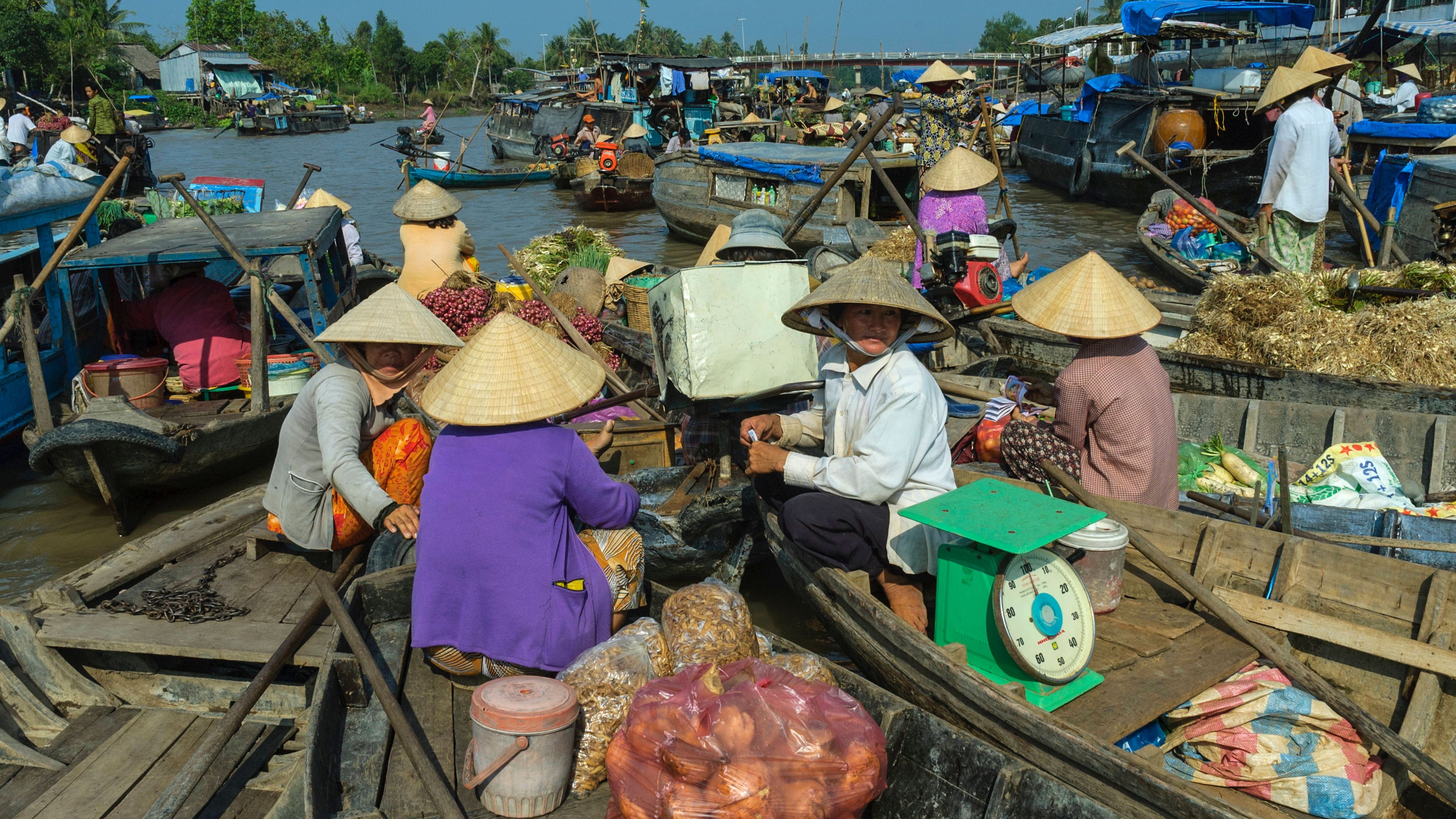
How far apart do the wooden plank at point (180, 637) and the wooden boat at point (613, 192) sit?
16.9 metres

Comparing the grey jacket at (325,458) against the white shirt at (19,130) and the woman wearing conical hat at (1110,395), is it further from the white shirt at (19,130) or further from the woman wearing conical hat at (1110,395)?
the white shirt at (19,130)

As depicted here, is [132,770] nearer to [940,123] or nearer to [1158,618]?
[1158,618]

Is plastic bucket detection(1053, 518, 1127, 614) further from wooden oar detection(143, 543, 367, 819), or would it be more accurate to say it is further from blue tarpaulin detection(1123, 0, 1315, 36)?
blue tarpaulin detection(1123, 0, 1315, 36)

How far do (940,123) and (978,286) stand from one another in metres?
5.53

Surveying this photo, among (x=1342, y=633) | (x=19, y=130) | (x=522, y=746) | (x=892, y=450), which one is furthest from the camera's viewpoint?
(x=19, y=130)

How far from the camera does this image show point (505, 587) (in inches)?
112

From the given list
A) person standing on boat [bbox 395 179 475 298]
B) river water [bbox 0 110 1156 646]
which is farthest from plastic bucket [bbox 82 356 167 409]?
person standing on boat [bbox 395 179 475 298]

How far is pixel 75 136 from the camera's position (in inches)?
567

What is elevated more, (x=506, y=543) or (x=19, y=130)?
(x=19, y=130)

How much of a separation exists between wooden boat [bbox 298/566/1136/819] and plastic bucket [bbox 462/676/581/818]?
9 cm

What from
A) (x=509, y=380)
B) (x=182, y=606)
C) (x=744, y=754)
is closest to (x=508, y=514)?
(x=509, y=380)

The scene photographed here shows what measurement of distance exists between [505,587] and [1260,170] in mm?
15280

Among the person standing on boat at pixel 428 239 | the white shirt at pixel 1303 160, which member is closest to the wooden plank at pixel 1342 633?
the white shirt at pixel 1303 160

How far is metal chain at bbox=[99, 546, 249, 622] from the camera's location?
3.87 meters
